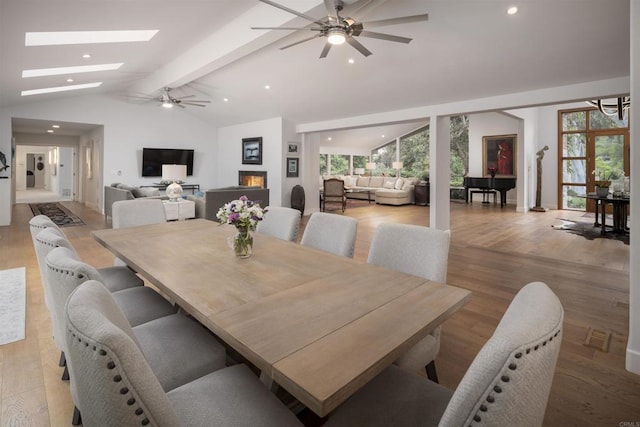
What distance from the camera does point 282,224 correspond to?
2.71 meters

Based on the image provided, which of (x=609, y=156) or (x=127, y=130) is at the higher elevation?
(x=127, y=130)

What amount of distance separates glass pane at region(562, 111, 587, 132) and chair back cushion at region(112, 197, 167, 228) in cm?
1070

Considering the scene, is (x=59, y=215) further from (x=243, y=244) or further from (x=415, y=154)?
(x=415, y=154)

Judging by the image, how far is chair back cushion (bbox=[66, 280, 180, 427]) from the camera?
656 mm

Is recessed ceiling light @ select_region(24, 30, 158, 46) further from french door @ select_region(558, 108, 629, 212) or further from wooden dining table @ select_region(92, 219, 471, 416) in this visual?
french door @ select_region(558, 108, 629, 212)

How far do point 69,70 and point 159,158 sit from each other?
13.3ft

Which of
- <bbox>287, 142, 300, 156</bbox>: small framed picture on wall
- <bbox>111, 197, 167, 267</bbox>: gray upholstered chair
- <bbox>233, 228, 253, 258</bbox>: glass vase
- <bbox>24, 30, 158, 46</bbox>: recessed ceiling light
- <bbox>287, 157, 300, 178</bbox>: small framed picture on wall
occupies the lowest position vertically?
<bbox>233, 228, 253, 258</bbox>: glass vase

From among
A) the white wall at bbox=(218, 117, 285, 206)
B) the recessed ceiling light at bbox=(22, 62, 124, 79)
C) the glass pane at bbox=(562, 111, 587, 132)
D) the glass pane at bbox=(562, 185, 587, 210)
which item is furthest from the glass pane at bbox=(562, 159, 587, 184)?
the recessed ceiling light at bbox=(22, 62, 124, 79)

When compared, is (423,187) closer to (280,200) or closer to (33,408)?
(280,200)

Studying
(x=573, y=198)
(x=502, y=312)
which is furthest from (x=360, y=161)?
(x=502, y=312)

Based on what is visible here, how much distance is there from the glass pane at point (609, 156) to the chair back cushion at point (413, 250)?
9.33 meters

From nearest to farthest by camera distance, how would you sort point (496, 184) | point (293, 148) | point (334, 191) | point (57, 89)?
point (57, 89)
point (293, 148)
point (334, 191)
point (496, 184)

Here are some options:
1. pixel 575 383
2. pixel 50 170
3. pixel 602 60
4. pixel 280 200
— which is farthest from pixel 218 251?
pixel 50 170

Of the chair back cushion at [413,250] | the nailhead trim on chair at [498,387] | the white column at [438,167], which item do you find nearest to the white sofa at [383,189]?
the white column at [438,167]
